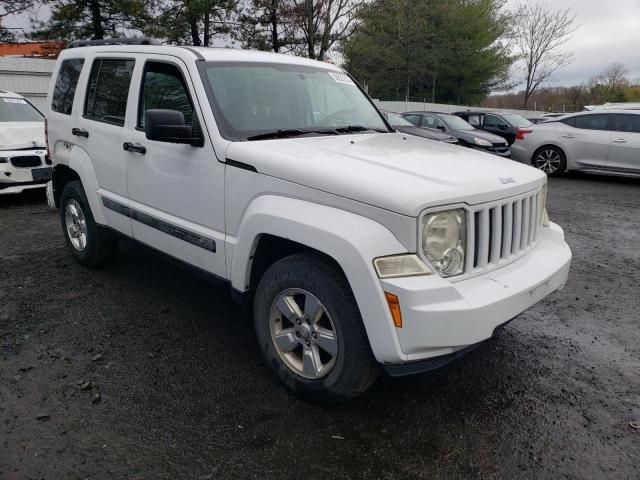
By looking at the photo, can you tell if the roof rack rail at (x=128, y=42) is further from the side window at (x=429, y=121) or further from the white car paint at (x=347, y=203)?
the side window at (x=429, y=121)

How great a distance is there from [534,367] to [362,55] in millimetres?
28162

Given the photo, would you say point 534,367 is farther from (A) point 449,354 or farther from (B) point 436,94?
(B) point 436,94

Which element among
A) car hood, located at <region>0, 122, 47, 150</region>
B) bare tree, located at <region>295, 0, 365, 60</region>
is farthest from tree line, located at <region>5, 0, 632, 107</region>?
car hood, located at <region>0, 122, 47, 150</region>

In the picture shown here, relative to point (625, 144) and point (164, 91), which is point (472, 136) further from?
point (164, 91)

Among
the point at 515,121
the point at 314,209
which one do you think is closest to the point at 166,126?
the point at 314,209

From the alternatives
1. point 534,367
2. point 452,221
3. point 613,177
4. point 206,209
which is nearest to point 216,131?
point 206,209

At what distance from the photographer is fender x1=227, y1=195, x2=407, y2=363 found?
7.43 feet

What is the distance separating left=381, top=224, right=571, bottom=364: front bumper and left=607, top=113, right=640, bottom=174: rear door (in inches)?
383

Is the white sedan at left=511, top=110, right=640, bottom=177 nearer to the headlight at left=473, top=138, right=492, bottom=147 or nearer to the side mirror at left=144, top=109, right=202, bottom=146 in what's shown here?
the headlight at left=473, top=138, right=492, bottom=147

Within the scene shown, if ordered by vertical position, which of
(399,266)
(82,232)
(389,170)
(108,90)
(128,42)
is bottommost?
(82,232)

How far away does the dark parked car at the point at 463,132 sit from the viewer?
12188 millimetres

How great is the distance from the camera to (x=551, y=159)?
11500mm

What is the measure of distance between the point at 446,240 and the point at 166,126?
176 centimetres

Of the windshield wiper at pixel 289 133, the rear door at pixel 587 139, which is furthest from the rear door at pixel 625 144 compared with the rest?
the windshield wiper at pixel 289 133
